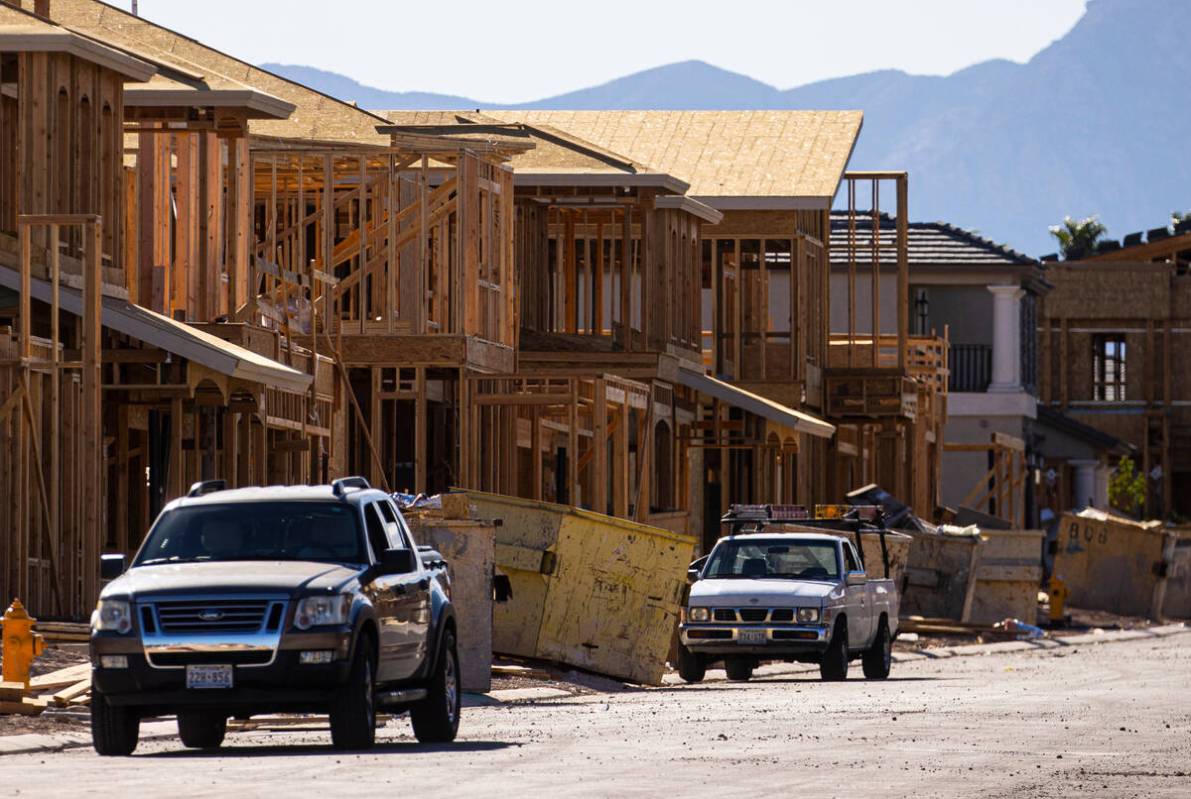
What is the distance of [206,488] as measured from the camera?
718 inches

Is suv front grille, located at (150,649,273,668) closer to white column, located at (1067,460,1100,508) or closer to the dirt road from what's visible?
the dirt road

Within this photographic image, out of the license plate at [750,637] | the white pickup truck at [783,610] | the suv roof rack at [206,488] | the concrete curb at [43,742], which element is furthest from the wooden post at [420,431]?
the suv roof rack at [206,488]

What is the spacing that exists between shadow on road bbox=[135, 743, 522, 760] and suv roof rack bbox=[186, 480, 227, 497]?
170 centimetres

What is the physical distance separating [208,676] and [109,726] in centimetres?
84

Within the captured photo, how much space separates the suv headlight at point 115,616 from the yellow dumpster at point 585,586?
918 cm

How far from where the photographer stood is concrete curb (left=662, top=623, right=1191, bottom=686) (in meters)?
32.2

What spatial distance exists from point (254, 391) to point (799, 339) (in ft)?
64.6

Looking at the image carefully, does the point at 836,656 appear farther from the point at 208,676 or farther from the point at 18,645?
the point at 208,676

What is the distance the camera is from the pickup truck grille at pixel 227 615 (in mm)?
16422

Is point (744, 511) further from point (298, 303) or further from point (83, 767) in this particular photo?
point (83, 767)

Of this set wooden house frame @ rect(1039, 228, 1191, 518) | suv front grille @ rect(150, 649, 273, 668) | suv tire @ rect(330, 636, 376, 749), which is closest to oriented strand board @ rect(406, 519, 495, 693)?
suv tire @ rect(330, 636, 376, 749)

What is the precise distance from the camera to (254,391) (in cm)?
2903

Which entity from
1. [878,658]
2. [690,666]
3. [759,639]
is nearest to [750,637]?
[759,639]

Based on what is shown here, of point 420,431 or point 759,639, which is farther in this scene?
point 420,431
